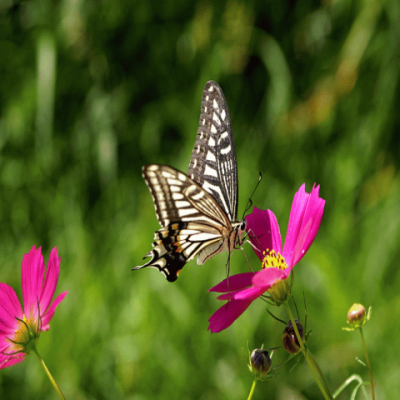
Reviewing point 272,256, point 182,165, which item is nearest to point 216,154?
point 272,256

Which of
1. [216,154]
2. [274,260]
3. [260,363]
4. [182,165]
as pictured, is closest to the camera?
[260,363]

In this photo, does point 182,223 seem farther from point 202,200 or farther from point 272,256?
point 272,256

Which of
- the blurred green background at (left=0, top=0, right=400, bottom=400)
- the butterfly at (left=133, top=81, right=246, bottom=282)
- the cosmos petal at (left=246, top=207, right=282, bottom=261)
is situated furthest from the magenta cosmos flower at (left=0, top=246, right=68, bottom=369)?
the blurred green background at (left=0, top=0, right=400, bottom=400)

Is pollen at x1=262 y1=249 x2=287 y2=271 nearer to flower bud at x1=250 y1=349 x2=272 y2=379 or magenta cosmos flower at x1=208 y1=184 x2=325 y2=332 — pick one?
magenta cosmos flower at x1=208 y1=184 x2=325 y2=332

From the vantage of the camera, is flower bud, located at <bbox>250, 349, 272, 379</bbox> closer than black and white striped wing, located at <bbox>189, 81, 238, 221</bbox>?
Yes

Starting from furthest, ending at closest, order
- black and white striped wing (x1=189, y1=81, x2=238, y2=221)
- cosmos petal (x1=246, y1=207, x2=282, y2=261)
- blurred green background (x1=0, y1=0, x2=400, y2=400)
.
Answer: blurred green background (x1=0, y1=0, x2=400, y2=400), black and white striped wing (x1=189, y1=81, x2=238, y2=221), cosmos petal (x1=246, y1=207, x2=282, y2=261)

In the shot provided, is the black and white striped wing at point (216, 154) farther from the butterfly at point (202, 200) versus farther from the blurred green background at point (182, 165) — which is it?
the blurred green background at point (182, 165)

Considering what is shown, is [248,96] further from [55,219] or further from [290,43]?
[55,219]
